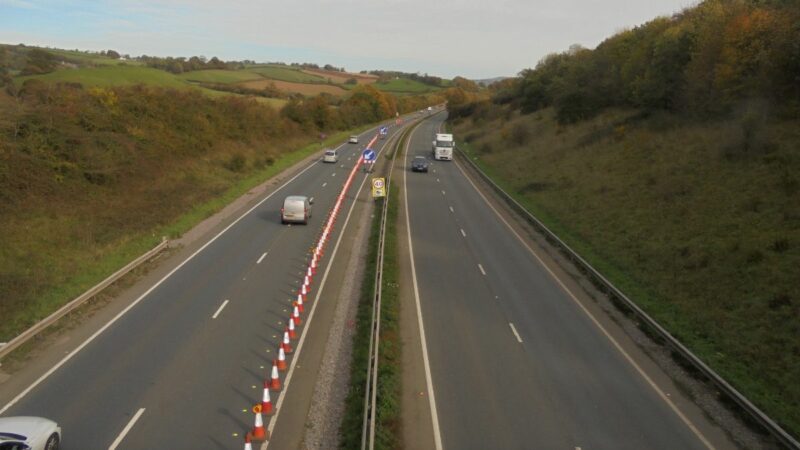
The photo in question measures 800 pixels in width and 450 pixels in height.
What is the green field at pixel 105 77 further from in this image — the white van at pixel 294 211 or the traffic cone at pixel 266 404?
the traffic cone at pixel 266 404

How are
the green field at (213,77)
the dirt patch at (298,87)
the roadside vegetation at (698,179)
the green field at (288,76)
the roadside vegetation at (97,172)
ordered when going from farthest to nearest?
the green field at (288,76) < the dirt patch at (298,87) < the green field at (213,77) < the roadside vegetation at (97,172) < the roadside vegetation at (698,179)

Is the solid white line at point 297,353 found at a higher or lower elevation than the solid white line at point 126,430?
higher

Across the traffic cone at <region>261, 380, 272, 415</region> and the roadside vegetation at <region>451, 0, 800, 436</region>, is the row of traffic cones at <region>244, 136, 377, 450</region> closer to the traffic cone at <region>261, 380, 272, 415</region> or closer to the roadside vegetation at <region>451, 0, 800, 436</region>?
the traffic cone at <region>261, 380, 272, 415</region>

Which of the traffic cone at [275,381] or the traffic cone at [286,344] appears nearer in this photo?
the traffic cone at [275,381]

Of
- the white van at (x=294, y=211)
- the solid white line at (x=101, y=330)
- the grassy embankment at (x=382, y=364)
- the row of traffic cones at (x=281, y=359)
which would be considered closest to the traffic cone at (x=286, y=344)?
the row of traffic cones at (x=281, y=359)

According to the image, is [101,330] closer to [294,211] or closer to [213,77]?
[294,211]

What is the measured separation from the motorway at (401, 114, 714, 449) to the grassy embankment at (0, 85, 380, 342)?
11233mm

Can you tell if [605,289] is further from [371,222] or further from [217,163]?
[217,163]

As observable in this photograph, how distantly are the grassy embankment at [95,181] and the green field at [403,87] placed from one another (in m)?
125

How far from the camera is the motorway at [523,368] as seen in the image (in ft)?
37.0

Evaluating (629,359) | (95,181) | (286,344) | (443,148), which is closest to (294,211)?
(95,181)

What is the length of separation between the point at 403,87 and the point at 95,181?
158 metres

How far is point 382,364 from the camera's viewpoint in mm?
13656

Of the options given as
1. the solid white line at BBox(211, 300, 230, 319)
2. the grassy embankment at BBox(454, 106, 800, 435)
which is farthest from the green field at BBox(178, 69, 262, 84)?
the solid white line at BBox(211, 300, 230, 319)
